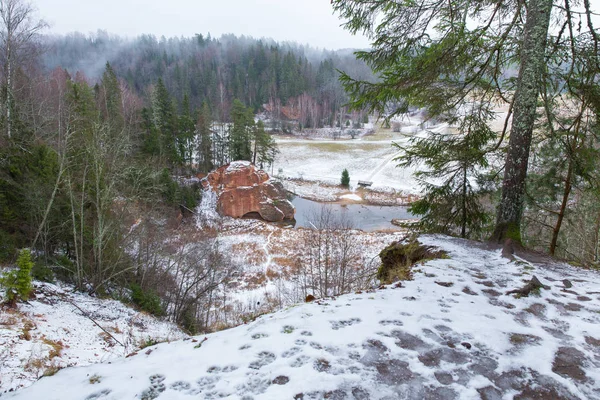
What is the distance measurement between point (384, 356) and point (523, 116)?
14.8 ft

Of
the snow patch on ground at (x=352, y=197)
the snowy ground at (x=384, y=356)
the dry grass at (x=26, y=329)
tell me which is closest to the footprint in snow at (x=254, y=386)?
the snowy ground at (x=384, y=356)

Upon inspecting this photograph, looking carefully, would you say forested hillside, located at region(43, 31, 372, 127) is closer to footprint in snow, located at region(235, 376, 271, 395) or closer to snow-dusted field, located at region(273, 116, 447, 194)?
snow-dusted field, located at region(273, 116, 447, 194)

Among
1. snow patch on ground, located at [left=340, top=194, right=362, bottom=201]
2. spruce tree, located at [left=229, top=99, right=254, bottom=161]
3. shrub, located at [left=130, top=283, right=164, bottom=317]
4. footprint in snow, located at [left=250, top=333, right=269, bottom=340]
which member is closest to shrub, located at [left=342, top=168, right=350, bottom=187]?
snow patch on ground, located at [left=340, top=194, right=362, bottom=201]

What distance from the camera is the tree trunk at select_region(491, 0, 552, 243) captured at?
4547 mm

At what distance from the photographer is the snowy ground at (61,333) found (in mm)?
4461

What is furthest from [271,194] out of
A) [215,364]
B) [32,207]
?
[215,364]

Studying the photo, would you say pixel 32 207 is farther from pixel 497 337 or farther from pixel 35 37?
pixel 497 337

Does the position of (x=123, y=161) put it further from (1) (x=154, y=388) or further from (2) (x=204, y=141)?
(2) (x=204, y=141)

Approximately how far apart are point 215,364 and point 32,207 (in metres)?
12.3

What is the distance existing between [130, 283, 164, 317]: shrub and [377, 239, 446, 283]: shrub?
9.17 meters

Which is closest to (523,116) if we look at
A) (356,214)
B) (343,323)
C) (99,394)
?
(343,323)

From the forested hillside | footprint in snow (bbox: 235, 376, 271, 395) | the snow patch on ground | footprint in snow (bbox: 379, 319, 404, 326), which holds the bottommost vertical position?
the snow patch on ground

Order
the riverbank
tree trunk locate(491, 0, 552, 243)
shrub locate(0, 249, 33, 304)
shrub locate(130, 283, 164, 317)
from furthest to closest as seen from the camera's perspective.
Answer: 1. the riverbank
2. shrub locate(130, 283, 164, 317)
3. shrub locate(0, 249, 33, 304)
4. tree trunk locate(491, 0, 552, 243)

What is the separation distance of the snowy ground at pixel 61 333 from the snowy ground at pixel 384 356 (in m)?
1.51
